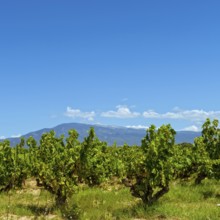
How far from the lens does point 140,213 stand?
50.8 ft

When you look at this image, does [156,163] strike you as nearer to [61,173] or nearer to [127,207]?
[127,207]

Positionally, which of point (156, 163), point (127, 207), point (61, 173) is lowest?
point (127, 207)

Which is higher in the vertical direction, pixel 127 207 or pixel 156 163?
pixel 156 163

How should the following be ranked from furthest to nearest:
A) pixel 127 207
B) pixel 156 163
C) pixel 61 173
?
1. pixel 127 207
2. pixel 61 173
3. pixel 156 163

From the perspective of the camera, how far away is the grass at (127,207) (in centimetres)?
1493

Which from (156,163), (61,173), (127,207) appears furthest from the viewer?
(127,207)

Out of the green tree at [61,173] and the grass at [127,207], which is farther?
the green tree at [61,173]

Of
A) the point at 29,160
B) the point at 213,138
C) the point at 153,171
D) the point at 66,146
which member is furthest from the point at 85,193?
the point at 213,138

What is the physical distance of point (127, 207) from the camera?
56.8 ft

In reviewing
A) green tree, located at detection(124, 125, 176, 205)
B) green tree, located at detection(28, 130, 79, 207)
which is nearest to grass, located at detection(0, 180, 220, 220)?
green tree, located at detection(28, 130, 79, 207)

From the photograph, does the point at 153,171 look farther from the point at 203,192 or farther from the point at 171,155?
the point at 203,192

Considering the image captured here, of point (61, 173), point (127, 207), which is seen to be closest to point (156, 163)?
point (127, 207)

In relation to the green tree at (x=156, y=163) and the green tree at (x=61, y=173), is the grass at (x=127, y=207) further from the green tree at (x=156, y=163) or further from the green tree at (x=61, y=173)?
the green tree at (x=156, y=163)


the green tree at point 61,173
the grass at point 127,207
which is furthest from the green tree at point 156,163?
the green tree at point 61,173
